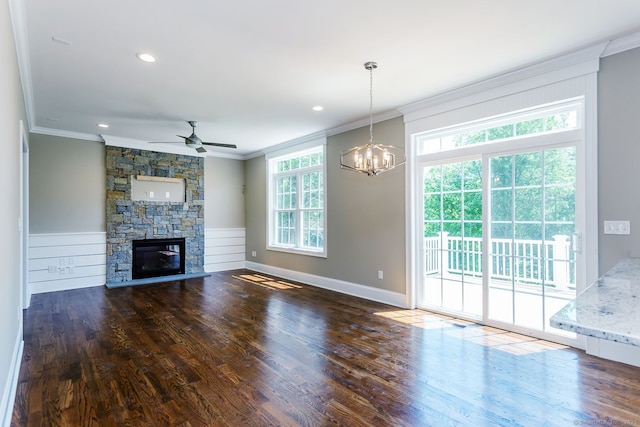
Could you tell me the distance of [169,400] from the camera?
2.27m

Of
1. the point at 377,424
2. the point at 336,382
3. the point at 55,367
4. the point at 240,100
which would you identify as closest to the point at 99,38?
the point at 240,100

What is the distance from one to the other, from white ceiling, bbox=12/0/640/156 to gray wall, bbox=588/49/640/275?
0.33 metres

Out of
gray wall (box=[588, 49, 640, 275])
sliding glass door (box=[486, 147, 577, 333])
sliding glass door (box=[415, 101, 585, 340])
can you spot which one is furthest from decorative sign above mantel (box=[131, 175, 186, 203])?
gray wall (box=[588, 49, 640, 275])

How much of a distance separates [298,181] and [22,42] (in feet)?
14.3

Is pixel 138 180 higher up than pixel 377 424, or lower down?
higher up

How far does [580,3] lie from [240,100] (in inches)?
133

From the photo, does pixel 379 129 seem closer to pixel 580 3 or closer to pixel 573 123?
pixel 573 123

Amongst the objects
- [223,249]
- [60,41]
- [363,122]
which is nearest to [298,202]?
[363,122]

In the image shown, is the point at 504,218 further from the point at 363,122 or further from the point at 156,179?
the point at 156,179

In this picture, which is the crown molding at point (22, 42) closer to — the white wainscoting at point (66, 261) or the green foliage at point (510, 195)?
the white wainscoting at point (66, 261)

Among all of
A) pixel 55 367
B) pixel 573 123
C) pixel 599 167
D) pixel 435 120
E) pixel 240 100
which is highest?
pixel 240 100

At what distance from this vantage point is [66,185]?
5.72 m

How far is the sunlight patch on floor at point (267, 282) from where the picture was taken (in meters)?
5.90

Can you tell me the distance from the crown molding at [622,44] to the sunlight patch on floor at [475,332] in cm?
267
